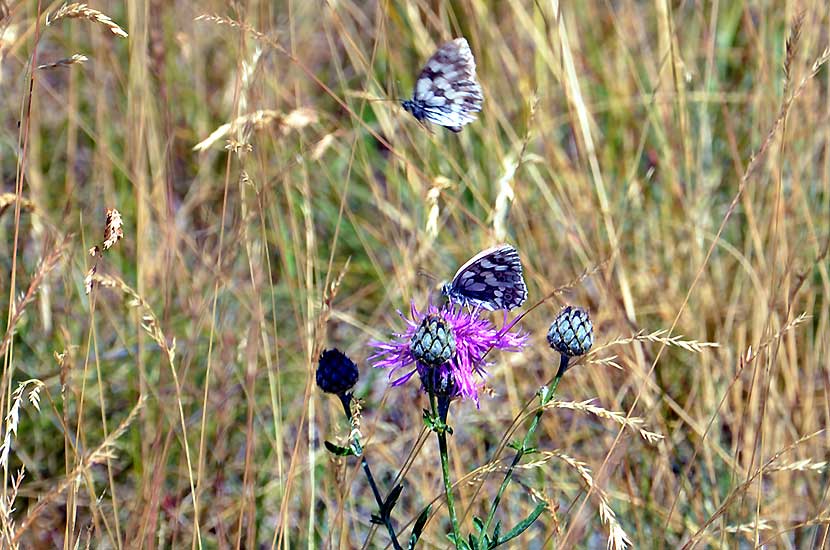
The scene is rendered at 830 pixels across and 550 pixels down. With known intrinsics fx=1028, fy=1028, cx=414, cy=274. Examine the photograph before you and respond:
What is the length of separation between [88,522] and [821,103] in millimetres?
2397

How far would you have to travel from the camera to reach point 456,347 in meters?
1.59

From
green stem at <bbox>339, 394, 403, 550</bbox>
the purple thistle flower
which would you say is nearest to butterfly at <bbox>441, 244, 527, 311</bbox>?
the purple thistle flower

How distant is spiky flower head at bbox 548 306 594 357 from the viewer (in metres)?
1.61

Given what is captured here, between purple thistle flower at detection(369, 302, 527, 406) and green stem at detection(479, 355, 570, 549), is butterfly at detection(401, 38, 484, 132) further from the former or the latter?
green stem at detection(479, 355, 570, 549)

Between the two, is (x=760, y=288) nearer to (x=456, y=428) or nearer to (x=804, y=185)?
(x=804, y=185)

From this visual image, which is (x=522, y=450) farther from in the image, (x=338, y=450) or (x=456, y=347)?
(x=338, y=450)

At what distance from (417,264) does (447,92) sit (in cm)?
59

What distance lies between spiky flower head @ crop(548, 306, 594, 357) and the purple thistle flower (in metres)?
0.06

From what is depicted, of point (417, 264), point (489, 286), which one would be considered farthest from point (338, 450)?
point (417, 264)

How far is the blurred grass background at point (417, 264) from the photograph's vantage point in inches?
88.1

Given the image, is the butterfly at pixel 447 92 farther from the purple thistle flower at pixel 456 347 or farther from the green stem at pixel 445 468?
the green stem at pixel 445 468

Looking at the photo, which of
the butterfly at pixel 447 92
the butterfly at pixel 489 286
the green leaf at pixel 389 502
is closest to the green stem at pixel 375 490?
the green leaf at pixel 389 502

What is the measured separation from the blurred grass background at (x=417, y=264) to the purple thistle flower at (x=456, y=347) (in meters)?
0.27

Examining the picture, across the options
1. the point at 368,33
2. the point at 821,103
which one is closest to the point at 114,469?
the point at 368,33
